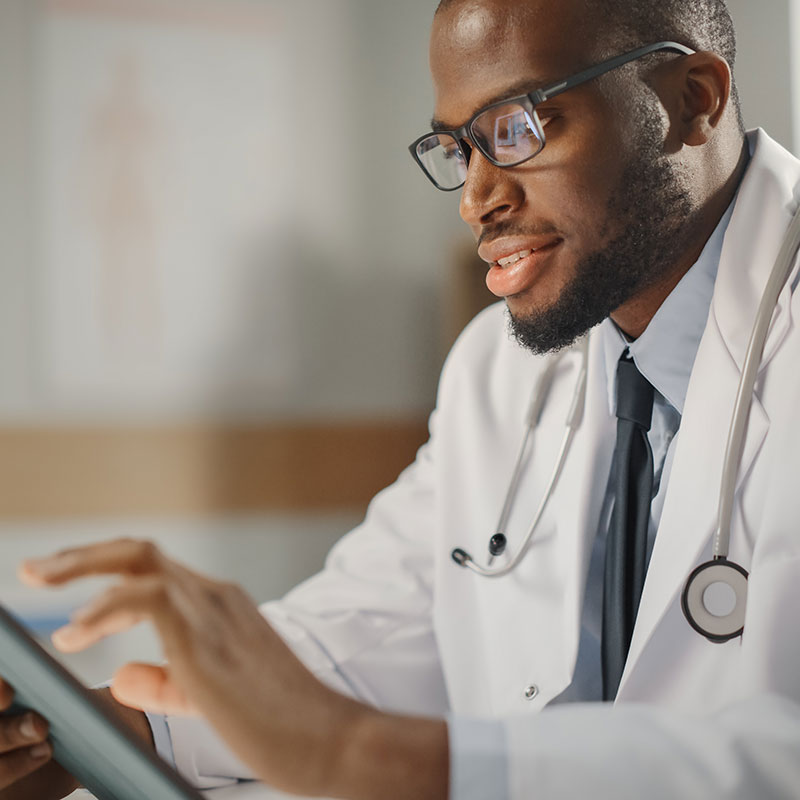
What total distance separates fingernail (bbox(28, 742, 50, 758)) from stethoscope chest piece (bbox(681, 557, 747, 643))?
0.49 m

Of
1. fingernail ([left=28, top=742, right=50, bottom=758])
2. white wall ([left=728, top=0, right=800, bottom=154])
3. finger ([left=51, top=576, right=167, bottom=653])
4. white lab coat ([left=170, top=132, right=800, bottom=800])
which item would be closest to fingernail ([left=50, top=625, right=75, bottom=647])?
finger ([left=51, top=576, right=167, bottom=653])

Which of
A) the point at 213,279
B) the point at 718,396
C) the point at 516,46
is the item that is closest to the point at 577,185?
the point at 516,46

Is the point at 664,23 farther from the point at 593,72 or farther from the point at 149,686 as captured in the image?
the point at 149,686

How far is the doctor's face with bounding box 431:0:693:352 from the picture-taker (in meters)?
0.91

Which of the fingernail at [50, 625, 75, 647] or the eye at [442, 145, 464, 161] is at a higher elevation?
the eye at [442, 145, 464, 161]

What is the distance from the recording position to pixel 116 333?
2338mm

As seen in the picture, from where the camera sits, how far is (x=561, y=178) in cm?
92

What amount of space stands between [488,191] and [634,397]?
0.86 feet

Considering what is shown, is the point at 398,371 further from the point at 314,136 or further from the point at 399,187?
the point at 314,136

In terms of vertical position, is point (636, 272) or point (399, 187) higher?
point (399, 187)

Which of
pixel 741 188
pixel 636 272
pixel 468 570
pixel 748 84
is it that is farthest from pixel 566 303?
pixel 748 84

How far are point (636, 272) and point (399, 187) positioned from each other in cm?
166

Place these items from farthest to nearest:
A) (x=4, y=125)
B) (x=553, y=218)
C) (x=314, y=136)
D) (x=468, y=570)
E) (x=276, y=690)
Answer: (x=314, y=136) → (x=4, y=125) → (x=468, y=570) → (x=553, y=218) → (x=276, y=690)

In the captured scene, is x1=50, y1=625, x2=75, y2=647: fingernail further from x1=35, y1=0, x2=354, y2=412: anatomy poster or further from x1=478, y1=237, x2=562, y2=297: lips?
x1=35, y1=0, x2=354, y2=412: anatomy poster
